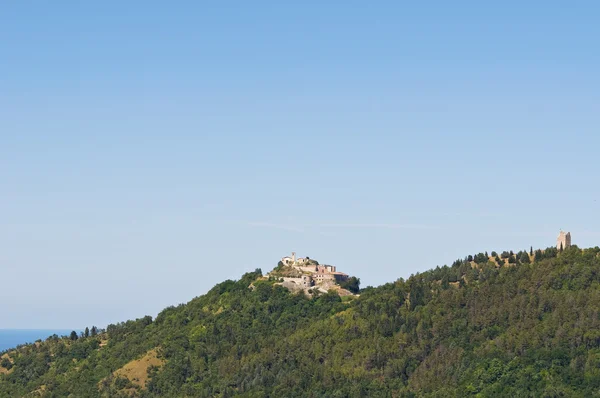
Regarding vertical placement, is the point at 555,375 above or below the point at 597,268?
below

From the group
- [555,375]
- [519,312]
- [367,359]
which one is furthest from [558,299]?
[367,359]

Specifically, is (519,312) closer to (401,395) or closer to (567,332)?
(567,332)

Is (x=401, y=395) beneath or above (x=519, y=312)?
beneath

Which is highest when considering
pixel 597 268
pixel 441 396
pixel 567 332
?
pixel 597 268

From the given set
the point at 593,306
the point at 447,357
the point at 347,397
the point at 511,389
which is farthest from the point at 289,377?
the point at 593,306

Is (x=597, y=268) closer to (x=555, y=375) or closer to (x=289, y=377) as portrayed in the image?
(x=555, y=375)

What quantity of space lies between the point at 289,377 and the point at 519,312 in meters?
43.0

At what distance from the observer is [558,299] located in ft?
641

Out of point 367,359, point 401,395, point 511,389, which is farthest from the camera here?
point 367,359

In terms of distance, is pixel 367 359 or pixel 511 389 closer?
pixel 511 389

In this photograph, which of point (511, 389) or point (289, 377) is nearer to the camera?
point (511, 389)

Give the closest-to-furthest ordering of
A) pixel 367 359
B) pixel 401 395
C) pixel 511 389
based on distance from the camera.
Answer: pixel 511 389
pixel 401 395
pixel 367 359

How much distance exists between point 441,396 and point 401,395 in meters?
9.77

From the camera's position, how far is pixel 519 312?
19700 centimetres
